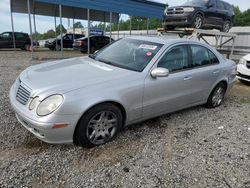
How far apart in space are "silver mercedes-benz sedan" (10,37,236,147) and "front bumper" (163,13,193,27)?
20.3 feet

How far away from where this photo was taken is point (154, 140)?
3.74 meters

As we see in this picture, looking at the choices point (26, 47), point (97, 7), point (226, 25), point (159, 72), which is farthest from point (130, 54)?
point (26, 47)

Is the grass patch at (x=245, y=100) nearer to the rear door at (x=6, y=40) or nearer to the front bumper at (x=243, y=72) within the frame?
the front bumper at (x=243, y=72)

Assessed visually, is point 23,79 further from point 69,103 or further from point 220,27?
point 220,27

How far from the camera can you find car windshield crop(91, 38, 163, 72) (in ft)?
12.7

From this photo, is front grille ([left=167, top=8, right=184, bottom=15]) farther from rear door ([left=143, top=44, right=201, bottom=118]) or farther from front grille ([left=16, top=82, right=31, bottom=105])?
front grille ([left=16, top=82, right=31, bottom=105])

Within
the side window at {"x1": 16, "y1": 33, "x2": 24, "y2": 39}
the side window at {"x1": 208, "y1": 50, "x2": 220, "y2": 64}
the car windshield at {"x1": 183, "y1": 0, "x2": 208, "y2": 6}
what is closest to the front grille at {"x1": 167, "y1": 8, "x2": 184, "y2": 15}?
the car windshield at {"x1": 183, "y1": 0, "x2": 208, "y2": 6}

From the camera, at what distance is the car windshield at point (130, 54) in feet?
12.7

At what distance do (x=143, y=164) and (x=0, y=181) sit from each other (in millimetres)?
1640

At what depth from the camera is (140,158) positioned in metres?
3.20

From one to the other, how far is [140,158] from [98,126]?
72cm

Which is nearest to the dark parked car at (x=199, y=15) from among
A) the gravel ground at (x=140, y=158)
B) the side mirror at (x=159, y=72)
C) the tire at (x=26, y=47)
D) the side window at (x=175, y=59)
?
the side window at (x=175, y=59)

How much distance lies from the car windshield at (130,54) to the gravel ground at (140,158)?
1.09m

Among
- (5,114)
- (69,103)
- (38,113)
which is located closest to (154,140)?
(69,103)
